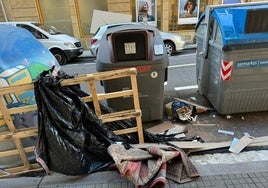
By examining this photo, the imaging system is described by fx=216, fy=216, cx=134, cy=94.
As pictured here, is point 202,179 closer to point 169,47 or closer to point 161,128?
point 161,128

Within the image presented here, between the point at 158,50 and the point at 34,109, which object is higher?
the point at 158,50

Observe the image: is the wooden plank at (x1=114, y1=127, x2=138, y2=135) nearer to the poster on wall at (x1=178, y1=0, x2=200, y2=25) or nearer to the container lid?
the container lid

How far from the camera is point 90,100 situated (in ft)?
7.91

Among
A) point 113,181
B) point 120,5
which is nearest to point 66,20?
point 120,5

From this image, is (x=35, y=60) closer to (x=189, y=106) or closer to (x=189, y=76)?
(x=189, y=106)

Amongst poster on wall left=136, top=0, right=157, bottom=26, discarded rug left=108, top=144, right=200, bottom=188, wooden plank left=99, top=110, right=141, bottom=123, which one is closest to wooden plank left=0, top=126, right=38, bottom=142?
wooden plank left=99, top=110, right=141, bottom=123

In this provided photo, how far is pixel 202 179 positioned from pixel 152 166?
521 mm

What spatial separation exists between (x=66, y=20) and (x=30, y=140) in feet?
31.7

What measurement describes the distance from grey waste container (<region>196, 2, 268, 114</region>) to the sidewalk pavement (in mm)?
1264

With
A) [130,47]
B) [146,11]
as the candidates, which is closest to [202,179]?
[130,47]

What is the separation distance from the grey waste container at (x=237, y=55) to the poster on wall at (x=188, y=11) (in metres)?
7.72

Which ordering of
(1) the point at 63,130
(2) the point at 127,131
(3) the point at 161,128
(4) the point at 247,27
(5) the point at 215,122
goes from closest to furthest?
(1) the point at 63,130 → (2) the point at 127,131 → (4) the point at 247,27 → (3) the point at 161,128 → (5) the point at 215,122

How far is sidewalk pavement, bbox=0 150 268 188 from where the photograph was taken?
2.07 m

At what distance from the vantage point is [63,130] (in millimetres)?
2225
